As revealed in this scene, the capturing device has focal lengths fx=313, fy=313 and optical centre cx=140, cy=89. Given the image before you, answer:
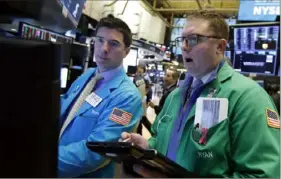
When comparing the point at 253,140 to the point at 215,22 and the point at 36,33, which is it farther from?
the point at 36,33

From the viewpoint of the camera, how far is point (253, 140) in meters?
1.32

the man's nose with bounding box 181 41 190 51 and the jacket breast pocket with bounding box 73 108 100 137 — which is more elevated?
the man's nose with bounding box 181 41 190 51

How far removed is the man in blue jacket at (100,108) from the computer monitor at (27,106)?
995 mm

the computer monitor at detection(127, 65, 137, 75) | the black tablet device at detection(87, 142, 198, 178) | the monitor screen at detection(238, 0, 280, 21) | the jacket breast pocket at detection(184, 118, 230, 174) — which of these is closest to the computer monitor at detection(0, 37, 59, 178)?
the black tablet device at detection(87, 142, 198, 178)

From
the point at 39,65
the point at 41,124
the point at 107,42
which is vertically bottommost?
the point at 41,124

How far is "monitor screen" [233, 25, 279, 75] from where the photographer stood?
4.09 metres

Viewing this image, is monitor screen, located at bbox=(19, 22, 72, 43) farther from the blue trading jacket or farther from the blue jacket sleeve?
the blue jacket sleeve

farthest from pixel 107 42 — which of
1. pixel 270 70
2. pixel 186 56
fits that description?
pixel 270 70

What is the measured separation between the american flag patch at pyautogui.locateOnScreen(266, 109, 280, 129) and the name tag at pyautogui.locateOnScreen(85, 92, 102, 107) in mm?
1009

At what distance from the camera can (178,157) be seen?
1.54 metres

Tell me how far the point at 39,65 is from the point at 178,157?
107 centimetres

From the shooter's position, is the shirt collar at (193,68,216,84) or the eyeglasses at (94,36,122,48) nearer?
the shirt collar at (193,68,216,84)

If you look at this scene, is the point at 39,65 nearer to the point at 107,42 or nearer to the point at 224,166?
the point at 224,166

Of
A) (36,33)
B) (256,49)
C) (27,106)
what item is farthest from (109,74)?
(256,49)
